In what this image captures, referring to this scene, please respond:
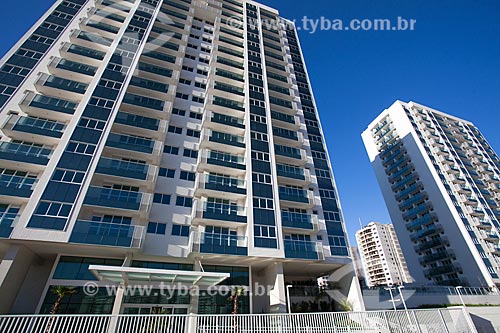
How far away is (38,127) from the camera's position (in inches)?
891

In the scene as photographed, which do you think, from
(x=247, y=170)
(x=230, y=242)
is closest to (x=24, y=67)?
(x=247, y=170)

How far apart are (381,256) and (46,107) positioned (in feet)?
419

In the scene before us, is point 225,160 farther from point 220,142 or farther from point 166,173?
point 166,173

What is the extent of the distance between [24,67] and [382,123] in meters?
75.8

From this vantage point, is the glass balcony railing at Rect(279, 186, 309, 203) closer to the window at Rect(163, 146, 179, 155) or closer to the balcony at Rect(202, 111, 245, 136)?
the balcony at Rect(202, 111, 245, 136)

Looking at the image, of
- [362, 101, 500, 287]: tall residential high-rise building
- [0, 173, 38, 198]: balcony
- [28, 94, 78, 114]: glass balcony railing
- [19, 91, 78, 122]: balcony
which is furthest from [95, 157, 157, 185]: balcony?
[362, 101, 500, 287]: tall residential high-rise building

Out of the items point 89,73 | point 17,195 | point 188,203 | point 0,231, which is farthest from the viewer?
point 89,73

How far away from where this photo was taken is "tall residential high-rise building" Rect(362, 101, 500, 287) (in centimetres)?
4425

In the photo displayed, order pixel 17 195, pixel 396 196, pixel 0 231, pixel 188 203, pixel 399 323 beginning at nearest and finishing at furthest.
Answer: pixel 399 323
pixel 0 231
pixel 17 195
pixel 188 203
pixel 396 196

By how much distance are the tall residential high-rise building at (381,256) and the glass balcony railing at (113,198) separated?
113m

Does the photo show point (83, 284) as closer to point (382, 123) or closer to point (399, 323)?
point (399, 323)

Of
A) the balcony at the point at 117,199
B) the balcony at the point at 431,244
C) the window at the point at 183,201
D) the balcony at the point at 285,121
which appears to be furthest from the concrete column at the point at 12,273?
the balcony at the point at 431,244

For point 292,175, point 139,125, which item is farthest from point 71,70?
point 292,175

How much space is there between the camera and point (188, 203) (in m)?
24.7
